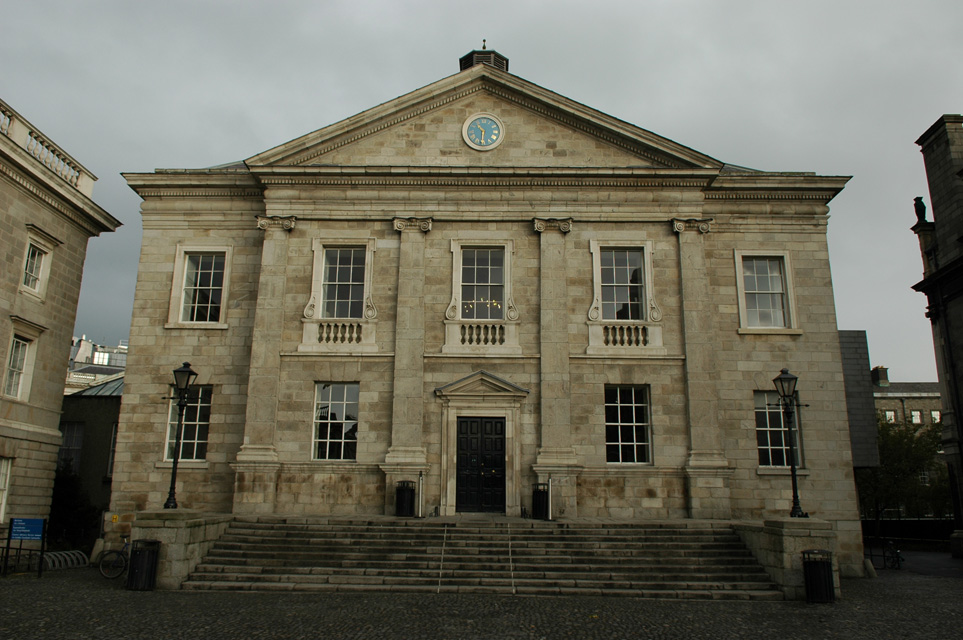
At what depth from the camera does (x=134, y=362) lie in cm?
1883

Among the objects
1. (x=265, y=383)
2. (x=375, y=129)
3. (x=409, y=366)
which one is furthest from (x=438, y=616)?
(x=375, y=129)

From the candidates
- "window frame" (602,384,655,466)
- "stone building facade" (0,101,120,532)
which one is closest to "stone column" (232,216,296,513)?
"stone building facade" (0,101,120,532)

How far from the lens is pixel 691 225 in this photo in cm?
1898

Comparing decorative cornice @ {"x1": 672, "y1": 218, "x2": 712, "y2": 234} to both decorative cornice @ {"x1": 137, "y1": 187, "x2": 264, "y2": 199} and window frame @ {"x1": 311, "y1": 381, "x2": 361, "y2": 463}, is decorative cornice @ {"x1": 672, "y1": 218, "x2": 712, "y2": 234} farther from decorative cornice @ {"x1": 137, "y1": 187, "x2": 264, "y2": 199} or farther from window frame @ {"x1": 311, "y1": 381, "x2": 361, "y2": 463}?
decorative cornice @ {"x1": 137, "y1": 187, "x2": 264, "y2": 199}

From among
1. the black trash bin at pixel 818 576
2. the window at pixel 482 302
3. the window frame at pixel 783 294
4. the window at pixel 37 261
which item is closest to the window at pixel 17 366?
the window at pixel 37 261

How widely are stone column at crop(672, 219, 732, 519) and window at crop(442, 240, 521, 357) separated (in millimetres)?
4649

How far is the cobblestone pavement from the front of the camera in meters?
9.57

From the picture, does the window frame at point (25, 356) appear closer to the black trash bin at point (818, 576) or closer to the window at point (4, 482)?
the window at point (4, 482)

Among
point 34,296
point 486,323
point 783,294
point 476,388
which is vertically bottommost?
point 476,388

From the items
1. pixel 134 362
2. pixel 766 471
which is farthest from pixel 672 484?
pixel 134 362

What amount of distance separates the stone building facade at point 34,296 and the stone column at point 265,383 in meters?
6.42

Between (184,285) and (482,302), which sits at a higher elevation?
(184,285)

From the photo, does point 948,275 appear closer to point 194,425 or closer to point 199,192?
point 199,192

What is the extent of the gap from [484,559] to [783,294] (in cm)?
1174
